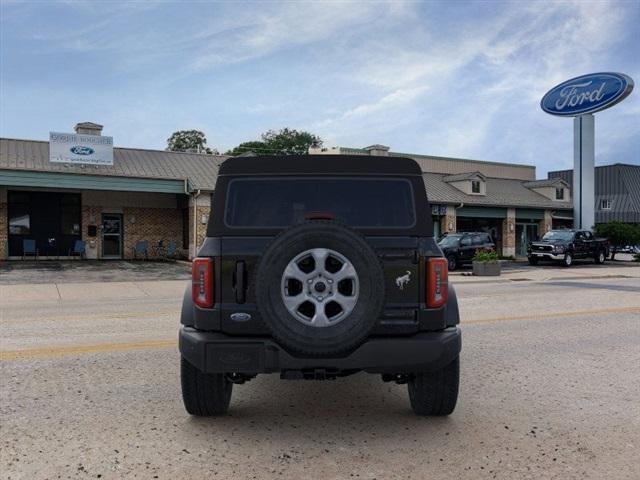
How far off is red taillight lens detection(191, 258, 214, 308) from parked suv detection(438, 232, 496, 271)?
22115mm

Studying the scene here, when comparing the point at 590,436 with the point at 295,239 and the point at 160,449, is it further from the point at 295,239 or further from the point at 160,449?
the point at 160,449

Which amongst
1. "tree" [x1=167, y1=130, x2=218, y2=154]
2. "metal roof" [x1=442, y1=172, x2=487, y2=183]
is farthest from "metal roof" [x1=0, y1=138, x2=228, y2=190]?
"tree" [x1=167, y1=130, x2=218, y2=154]

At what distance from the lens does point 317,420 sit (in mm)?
4418

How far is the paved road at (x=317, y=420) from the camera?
3.55 meters

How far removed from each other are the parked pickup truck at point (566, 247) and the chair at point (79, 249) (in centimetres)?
2256

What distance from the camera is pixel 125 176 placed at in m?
25.6

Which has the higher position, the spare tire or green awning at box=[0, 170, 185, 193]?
green awning at box=[0, 170, 185, 193]

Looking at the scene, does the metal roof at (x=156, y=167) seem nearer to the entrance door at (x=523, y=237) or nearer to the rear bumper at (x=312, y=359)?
the entrance door at (x=523, y=237)

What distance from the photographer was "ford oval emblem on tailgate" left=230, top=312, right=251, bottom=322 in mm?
3791

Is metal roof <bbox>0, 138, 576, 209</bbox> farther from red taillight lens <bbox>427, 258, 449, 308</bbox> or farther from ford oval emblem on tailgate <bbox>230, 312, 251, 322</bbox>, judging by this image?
red taillight lens <bbox>427, 258, 449, 308</bbox>

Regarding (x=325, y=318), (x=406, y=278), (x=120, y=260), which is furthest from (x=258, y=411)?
(x=120, y=260)

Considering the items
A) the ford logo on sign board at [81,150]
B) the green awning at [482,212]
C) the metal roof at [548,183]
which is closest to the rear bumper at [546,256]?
the green awning at [482,212]

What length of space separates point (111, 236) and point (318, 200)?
2685cm

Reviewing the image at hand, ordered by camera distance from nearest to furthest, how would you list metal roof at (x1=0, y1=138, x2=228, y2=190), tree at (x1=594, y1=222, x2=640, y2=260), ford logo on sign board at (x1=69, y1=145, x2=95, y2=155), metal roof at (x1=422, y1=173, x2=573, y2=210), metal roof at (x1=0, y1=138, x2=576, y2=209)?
1. ford logo on sign board at (x1=69, y1=145, x2=95, y2=155)
2. metal roof at (x1=0, y1=138, x2=228, y2=190)
3. metal roof at (x1=0, y1=138, x2=576, y2=209)
4. tree at (x1=594, y1=222, x2=640, y2=260)
5. metal roof at (x1=422, y1=173, x2=573, y2=210)
